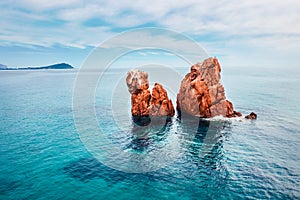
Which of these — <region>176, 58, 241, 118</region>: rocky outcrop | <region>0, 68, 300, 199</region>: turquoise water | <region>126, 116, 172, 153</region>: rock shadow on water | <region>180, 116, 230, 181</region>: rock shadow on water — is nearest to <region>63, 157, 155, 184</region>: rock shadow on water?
<region>0, 68, 300, 199</region>: turquoise water

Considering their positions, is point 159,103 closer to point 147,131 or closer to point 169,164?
point 147,131

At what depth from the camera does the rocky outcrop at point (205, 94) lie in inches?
3752

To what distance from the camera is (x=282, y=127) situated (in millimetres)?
82438

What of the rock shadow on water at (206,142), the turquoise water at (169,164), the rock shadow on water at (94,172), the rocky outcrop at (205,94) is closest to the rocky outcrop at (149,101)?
the rocky outcrop at (205,94)

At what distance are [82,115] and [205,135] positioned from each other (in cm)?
5484

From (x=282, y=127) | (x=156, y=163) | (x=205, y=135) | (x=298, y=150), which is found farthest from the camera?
(x=282, y=127)

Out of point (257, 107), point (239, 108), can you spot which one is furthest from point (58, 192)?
point (257, 107)

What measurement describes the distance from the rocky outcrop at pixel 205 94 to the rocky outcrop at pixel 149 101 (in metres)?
8.67

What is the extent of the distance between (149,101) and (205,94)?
24.6 m

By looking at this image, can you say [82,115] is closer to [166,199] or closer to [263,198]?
[166,199]

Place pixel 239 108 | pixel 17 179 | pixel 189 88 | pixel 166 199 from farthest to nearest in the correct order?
pixel 239 108 → pixel 189 88 → pixel 17 179 → pixel 166 199

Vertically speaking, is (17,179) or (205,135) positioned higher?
(205,135)

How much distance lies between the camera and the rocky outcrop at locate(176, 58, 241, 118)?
313ft

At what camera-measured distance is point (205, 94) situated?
95.9 metres
